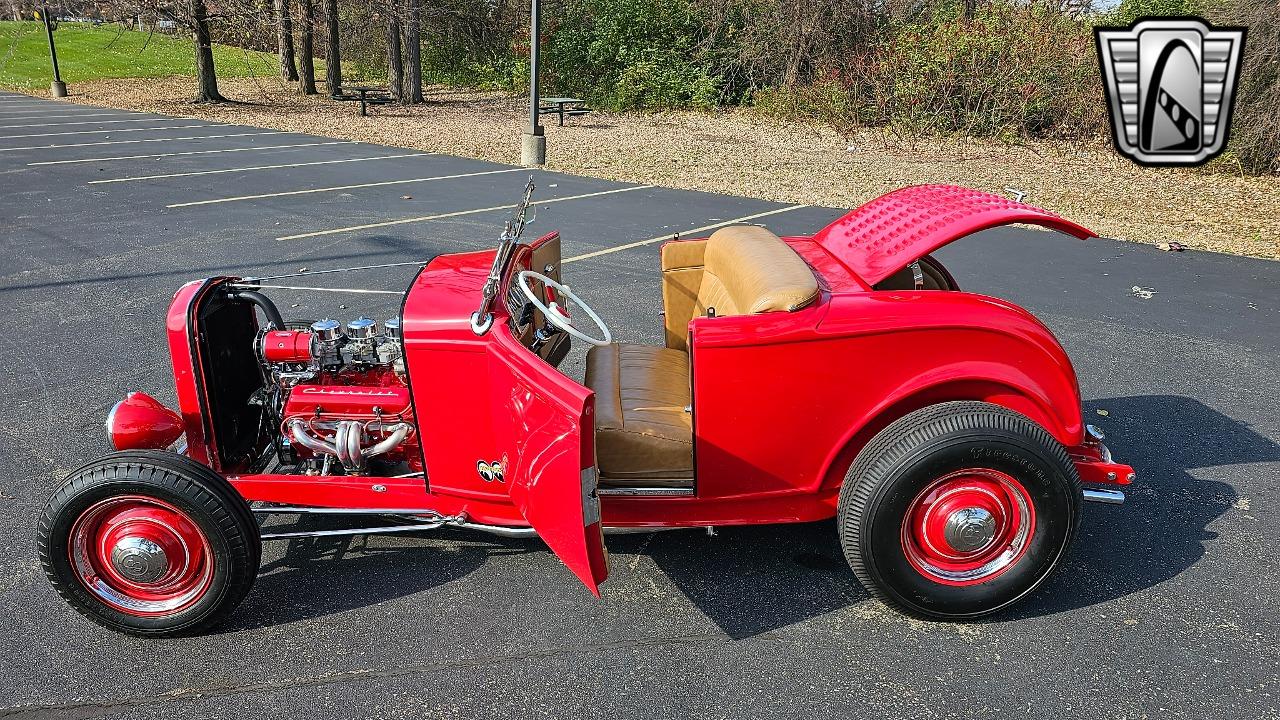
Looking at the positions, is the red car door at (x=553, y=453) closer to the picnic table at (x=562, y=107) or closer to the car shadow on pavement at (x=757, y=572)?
the car shadow on pavement at (x=757, y=572)

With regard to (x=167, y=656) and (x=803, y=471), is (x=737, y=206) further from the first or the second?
(x=167, y=656)

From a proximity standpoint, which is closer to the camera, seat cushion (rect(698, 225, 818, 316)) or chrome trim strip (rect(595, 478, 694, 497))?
seat cushion (rect(698, 225, 818, 316))

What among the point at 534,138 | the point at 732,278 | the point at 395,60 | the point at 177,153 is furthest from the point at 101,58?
the point at 732,278

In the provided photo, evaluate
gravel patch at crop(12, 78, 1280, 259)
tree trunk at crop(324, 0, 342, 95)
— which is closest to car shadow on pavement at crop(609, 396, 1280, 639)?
gravel patch at crop(12, 78, 1280, 259)

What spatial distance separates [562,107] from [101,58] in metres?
25.6

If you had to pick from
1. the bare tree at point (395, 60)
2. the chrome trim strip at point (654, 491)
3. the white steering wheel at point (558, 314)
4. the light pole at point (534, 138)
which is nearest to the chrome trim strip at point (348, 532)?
the chrome trim strip at point (654, 491)

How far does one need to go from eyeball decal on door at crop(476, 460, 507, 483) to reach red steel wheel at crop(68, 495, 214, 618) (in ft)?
3.14

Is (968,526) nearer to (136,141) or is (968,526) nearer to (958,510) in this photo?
(958,510)

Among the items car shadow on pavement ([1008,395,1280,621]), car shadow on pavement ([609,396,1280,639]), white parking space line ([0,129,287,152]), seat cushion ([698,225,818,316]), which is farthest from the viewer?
white parking space line ([0,129,287,152])

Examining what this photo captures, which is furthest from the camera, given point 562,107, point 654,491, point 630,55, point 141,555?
point 630,55

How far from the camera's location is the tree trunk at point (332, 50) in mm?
21781

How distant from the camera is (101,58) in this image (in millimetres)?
34562

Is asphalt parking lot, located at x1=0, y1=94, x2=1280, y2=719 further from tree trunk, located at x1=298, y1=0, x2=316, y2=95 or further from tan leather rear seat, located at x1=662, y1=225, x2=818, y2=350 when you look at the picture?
tree trunk, located at x1=298, y1=0, x2=316, y2=95

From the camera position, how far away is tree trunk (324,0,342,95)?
2178 centimetres
